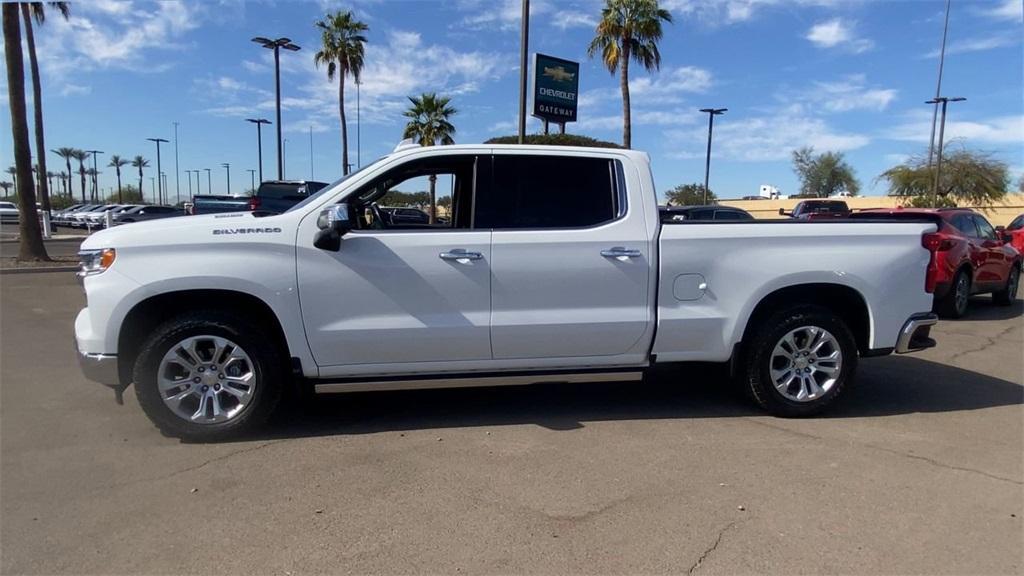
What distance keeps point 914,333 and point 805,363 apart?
2.84 ft

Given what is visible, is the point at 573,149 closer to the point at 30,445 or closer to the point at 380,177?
the point at 380,177

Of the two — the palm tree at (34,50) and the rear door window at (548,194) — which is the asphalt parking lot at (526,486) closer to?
the rear door window at (548,194)

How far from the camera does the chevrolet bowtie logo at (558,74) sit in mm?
20656

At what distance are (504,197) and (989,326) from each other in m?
8.11

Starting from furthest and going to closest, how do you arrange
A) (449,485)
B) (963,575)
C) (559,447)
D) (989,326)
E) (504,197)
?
(989,326)
(504,197)
(559,447)
(449,485)
(963,575)

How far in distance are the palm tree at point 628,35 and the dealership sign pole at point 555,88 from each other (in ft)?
13.0

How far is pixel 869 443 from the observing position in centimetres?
442

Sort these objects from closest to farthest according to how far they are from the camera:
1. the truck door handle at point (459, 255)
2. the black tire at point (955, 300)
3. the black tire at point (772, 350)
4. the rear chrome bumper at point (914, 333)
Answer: the truck door handle at point (459, 255) < the black tire at point (772, 350) < the rear chrome bumper at point (914, 333) < the black tire at point (955, 300)

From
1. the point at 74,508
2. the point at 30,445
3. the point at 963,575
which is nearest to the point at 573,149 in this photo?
the point at 963,575

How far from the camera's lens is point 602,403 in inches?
208

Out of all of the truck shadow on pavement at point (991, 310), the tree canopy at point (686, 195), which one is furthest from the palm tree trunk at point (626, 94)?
the tree canopy at point (686, 195)

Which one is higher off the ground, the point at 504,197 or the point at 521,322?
the point at 504,197

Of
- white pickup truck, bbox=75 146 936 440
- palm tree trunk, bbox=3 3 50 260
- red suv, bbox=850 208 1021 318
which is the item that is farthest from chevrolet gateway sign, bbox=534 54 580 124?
white pickup truck, bbox=75 146 936 440

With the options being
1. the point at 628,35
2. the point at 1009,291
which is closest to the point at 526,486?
the point at 1009,291
